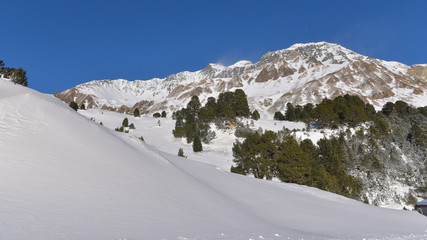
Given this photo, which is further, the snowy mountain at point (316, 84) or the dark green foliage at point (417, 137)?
the snowy mountain at point (316, 84)

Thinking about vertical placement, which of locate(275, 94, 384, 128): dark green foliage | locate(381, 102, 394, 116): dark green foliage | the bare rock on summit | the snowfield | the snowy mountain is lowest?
the snowfield

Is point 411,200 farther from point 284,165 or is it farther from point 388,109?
point 388,109

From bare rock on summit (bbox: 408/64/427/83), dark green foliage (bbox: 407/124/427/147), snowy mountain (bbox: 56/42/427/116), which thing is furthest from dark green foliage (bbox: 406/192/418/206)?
bare rock on summit (bbox: 408/64/427/83)

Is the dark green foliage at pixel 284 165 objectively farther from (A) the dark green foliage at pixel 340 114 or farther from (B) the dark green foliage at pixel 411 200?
(A) the dark green foliage at pixel 340 114

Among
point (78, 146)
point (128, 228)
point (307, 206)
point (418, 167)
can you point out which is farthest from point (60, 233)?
point (418, 167)

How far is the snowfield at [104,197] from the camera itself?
560cm

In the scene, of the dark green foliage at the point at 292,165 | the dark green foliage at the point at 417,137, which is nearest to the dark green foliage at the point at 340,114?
the dark green foliage at the point at 417,137

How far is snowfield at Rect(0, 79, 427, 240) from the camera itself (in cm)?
560

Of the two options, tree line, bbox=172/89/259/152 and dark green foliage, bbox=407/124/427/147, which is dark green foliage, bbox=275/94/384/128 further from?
tree line, bbox=172/89/259/152

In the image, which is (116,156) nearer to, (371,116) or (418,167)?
(418,167)

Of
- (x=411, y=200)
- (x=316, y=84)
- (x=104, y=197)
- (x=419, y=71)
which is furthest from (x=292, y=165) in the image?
(x=419, y=71)

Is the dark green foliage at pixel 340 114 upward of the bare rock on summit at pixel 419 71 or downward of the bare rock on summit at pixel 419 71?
downward

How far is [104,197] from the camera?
732 cm

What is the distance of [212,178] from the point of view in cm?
1609
